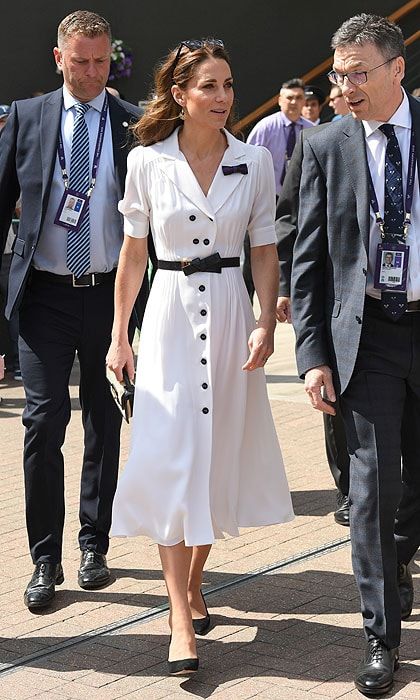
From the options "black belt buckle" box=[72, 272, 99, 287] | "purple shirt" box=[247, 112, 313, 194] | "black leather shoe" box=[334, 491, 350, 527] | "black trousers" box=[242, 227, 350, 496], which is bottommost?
"black leather shoe" box=[334, 491, 350, 527]

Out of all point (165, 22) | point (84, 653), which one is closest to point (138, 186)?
point (84, 653)

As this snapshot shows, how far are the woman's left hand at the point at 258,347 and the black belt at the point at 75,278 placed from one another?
1.10 m

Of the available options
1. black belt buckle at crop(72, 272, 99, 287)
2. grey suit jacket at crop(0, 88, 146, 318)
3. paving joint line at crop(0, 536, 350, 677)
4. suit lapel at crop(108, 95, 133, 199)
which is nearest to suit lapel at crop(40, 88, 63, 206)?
grey suit jacket at crop(0, 88, 146, 318)

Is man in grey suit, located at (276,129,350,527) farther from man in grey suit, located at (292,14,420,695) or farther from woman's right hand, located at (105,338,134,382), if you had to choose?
man in grey suit, located at (292,14,420,695)

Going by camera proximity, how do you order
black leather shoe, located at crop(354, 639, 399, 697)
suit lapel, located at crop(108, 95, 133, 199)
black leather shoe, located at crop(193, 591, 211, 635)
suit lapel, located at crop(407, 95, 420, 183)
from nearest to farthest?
black leather shoe, located at crop(354, 639, 399, 697) → suit lapel, located at crop(407, 95, 420, 183) → black leather shoe, located at crop(193, 591, 211, 635) → suit lapel, located at crop(108, 95, 133, 199)

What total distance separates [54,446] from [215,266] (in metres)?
1.23

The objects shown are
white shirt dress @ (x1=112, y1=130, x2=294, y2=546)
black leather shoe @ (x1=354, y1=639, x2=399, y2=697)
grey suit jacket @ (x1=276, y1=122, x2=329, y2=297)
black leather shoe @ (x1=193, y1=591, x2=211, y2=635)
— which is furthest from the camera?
grey suit jacket @ (x1=276, y1=122, x2=329, y2=297)

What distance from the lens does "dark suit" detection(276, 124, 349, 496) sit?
6301 mm

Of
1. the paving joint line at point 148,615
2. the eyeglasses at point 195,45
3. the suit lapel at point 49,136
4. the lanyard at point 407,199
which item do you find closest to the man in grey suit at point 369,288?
the lanyard at point 407,199

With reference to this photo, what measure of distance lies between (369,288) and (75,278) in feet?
5.07

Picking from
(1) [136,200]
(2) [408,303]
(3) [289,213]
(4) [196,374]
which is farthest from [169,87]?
(3) [289,213]

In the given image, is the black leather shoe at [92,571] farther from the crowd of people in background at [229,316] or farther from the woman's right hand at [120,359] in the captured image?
the woman's right hand at [120,359]

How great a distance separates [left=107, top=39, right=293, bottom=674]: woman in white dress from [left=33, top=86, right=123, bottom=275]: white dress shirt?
2.42 feet

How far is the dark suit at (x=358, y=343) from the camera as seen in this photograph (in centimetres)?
434
